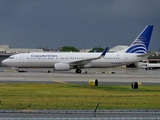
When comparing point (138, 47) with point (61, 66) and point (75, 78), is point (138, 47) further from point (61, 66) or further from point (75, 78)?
point (75, 78)

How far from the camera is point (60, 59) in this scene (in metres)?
58.2

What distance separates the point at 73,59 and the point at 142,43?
11.9 metres

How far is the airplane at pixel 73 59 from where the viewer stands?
5709 cm

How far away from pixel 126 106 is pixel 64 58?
134ft

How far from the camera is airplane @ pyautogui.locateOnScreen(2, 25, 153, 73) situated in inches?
2248

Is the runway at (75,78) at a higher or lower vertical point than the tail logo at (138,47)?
lower

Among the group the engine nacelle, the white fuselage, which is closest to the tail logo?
the white fuselage

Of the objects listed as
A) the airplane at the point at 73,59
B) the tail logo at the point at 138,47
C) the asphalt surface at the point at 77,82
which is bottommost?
the asphalt surface at the point at 77,82

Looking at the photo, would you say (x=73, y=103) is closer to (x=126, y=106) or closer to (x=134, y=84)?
(x=126, y=106)

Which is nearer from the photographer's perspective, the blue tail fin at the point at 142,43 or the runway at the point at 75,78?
the runway at the point at 75,78

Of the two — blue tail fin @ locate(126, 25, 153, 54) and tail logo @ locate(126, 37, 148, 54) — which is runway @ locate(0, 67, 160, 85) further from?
blue tail fin @ locate(126, 25, 153, 54)

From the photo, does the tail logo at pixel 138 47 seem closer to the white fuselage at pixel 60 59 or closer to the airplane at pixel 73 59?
the airplane at pixel 73 59

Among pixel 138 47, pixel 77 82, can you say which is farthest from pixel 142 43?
pixel 77 82

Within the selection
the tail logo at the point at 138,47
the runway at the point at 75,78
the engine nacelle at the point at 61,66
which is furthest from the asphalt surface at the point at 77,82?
the tail logo at the point at 138,47
